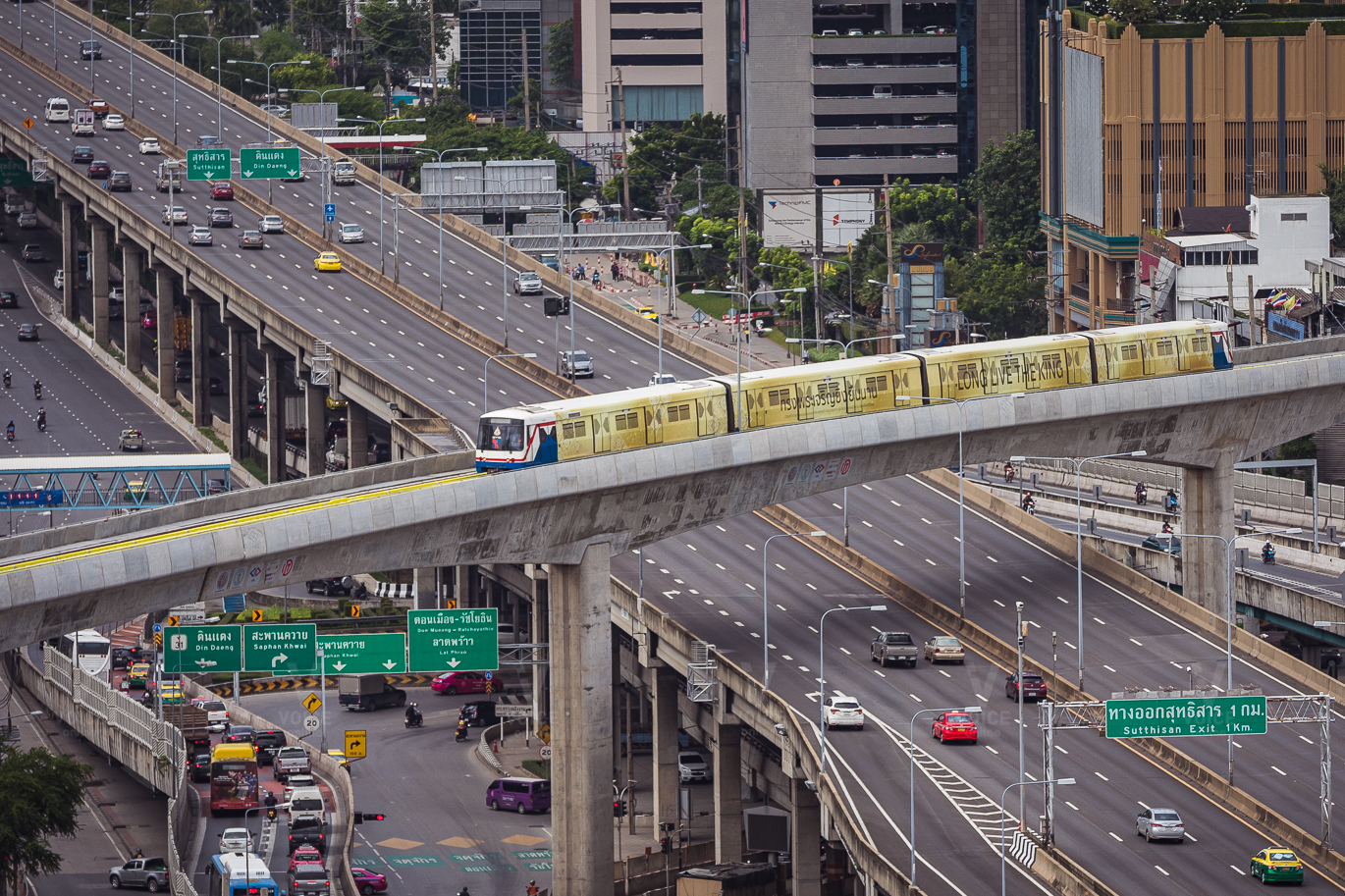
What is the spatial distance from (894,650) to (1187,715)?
1969 cm

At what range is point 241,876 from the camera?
3674 inches

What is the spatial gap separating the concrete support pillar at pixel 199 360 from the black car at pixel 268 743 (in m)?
57.7

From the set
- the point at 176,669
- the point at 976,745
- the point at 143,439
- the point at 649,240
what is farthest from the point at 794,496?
the point at 649,240

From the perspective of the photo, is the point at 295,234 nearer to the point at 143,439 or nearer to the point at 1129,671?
the point at 143,439

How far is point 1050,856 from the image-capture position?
81.3 m

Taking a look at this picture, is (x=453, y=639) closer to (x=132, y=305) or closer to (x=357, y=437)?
(x=357, y=437)

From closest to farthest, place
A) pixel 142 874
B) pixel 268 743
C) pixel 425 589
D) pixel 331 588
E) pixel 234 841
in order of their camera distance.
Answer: pixel 142 874 → pixel 234 841 → pixel 268 743 → pixel 425 589 → pixel 331 588

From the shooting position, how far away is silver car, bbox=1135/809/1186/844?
8462 cm

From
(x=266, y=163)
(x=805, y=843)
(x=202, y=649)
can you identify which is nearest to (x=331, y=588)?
(x=266, y=163)

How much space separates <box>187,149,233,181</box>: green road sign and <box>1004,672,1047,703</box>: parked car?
89854mm

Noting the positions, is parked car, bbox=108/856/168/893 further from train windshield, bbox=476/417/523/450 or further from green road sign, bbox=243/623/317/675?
train windshield, bbox=476/417/523/450

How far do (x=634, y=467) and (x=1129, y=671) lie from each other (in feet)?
73.3

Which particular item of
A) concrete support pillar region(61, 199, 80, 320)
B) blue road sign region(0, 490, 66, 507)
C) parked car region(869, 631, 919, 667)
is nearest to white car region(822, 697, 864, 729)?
parked car region(869, 631, 919, 667)

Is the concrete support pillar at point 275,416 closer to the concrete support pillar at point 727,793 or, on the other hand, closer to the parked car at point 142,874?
the concrete support pillar at point 727,793
